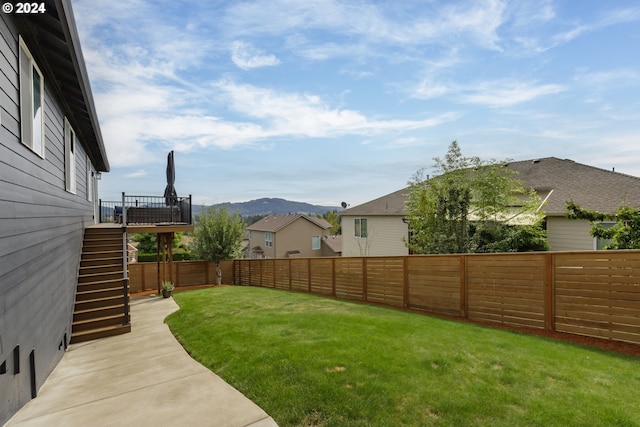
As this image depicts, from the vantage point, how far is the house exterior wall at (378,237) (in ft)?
60.8

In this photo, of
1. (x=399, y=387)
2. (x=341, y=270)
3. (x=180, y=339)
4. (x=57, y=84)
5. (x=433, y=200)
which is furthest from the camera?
(x=433, y=200)

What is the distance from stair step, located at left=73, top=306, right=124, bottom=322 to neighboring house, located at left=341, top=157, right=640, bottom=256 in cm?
1259

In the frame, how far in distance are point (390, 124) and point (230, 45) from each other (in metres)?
8.29

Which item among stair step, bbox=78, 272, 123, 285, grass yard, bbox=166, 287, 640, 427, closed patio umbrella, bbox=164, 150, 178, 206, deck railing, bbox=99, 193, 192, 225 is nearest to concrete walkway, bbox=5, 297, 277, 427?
grass yard, bbox=166, 287, 640, 427

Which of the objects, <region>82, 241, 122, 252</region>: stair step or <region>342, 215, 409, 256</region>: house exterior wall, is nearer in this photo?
<region>82, 241, 122, 252</region>: stair step

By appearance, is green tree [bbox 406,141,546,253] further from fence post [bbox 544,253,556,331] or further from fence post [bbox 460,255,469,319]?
fence post [bbox 544,253,556,331]

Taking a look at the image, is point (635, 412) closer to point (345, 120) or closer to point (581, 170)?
point (345, 120)

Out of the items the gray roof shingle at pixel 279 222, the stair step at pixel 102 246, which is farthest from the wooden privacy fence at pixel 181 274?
the gray roof shingle at pixel 279 222

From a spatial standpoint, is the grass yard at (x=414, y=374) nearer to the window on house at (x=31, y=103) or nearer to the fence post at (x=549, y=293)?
the fence post at (x=549, y=293)

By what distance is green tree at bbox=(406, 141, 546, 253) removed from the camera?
11.4 metres

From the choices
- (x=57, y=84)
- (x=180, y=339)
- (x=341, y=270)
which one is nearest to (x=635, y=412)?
(x=180, y=339)

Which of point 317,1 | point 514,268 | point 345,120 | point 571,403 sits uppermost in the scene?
point 317,1

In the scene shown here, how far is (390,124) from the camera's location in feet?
49.2

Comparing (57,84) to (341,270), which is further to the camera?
(341,270)
